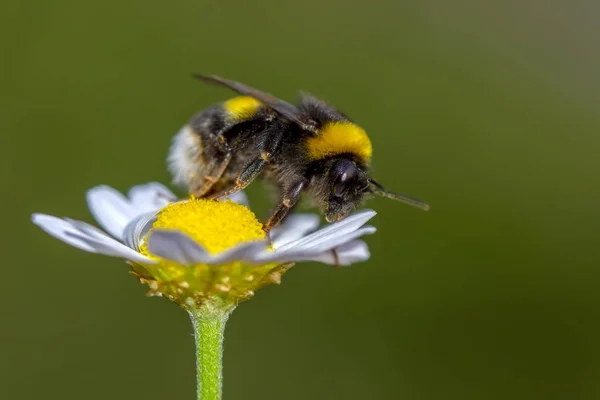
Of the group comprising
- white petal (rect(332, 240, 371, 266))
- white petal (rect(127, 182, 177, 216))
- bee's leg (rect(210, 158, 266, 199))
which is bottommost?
white petal (rect(332, 240, 371, 266))

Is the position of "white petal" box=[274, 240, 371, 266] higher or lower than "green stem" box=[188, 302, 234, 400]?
higher

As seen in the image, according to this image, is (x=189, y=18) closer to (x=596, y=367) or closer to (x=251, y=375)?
(x=251, y=375)

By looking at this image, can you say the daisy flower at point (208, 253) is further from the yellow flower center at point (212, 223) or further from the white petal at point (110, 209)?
the white petal at point (110, 209)

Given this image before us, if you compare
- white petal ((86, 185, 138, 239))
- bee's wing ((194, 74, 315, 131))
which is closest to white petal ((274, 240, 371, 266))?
bee's wing ((194, 74, 315, 131))

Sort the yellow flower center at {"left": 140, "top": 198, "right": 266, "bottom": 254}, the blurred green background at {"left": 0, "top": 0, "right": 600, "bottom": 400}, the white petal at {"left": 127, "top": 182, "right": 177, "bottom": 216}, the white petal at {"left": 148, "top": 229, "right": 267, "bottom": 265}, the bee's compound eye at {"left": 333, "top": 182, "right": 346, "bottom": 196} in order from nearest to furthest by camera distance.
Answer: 1. the white petal at {"left": 148, "top": 229, "right": 267, "bottom": 265}
2. the yellow flower center at {"left": 140, "top": 198, "right": 266, "bottom": 254}
3. the bee's compound eye at {"left": 333, "top": 182, "right": 346, "bottom": 196}
4. the white petal at {"left": 127, "top": 182, "right": 177, "bottom": 216}
5. the blurred green background at {"left": 0, "top": 0, "right": 600, "bottom": 400}

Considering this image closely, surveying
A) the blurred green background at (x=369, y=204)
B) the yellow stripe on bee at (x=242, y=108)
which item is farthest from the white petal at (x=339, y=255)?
the blurred green background at (x=369, y=204)

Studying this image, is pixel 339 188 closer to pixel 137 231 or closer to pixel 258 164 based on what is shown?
pixel 258 164

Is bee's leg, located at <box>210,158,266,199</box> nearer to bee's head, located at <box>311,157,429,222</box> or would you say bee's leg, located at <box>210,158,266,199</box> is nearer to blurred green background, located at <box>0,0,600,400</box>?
bee's head, located at <box>311,157,429,222</box>

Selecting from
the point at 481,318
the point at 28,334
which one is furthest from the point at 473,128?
the point at 28,334
